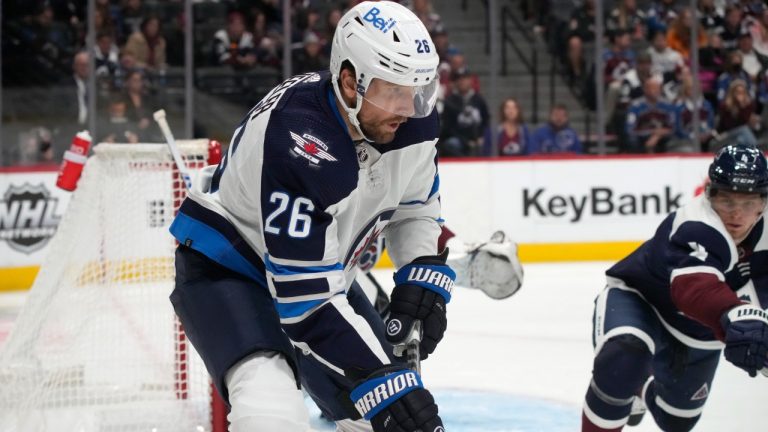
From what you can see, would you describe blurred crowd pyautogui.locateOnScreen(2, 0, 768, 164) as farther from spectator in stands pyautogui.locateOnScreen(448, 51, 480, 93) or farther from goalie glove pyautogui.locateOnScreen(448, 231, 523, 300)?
goalie glove pyautogui.locateOnScreen(448, 231, 523, 300)

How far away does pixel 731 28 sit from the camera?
8898mm

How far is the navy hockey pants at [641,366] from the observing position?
10.1ft

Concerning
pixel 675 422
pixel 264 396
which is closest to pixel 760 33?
pixel 675 422

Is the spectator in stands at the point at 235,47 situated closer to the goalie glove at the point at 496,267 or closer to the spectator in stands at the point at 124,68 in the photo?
the spectator in stands at the point at 124,68

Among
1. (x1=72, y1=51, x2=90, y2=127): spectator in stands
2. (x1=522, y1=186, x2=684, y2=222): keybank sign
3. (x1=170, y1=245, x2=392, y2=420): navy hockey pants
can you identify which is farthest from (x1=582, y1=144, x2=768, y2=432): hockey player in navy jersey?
(x1=72, y1=51, x2=90, y2=127): spectator in stands

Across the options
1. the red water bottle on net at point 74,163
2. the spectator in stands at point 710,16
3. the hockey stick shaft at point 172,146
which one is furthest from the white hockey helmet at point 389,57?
the spectator in stands at point 710,16

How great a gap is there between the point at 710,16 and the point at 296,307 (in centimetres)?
732

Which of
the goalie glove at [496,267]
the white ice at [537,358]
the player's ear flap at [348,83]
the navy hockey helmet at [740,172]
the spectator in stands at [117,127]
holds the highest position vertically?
the player's ear flap at [348,83]

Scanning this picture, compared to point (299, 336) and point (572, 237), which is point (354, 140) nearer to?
point (299, 336)

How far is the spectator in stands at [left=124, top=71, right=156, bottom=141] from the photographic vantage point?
24.6ft

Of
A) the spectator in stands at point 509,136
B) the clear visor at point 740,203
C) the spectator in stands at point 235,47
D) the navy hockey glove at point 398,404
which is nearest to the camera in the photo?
the navy hockey glove at point 398,404

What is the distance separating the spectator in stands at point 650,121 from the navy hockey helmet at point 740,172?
207 inches

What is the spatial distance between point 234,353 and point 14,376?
→ 157 centimetres

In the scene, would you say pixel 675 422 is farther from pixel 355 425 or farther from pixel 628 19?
pixel 628 19
